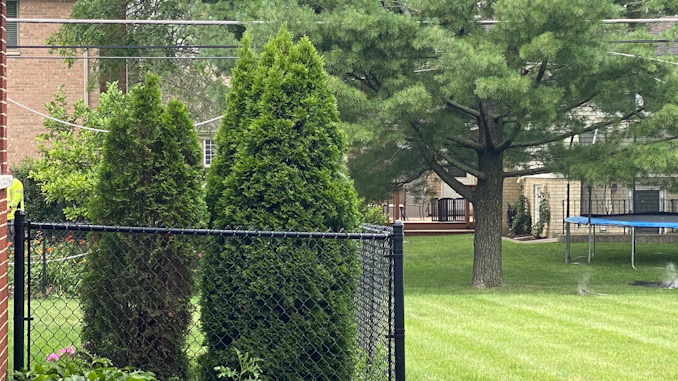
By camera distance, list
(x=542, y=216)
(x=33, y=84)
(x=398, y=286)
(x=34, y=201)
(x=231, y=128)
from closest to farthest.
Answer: (x=398, y=286) → (x=231, y=128) → (x=34, y=201) → (x=33, y=84) → (x=542, y=216)

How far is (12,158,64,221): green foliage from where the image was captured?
63.5 feet

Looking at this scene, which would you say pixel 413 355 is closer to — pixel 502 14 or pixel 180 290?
pixel 180 290

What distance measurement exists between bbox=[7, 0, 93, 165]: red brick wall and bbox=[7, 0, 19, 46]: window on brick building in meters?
0.12

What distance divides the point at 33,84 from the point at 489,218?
1180 centimetres

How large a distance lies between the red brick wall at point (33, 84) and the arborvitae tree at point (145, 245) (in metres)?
17.1

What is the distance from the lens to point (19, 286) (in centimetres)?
532

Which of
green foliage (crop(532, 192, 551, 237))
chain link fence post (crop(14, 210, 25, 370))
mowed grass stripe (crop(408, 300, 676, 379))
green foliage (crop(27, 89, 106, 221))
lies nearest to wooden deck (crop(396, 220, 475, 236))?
green foliage (crop(532, 192, 551, 237))

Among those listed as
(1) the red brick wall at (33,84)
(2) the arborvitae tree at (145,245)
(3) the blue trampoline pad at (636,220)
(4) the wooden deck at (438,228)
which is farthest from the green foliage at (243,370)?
(4) the wooden deck at (438,228)

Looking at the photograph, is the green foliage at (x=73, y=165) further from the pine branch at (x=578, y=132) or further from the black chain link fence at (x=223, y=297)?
the black chain link fence at (x=223, y=297)

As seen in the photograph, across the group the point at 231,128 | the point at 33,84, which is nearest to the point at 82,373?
the point at 231,128

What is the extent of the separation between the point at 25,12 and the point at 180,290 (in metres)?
17.8

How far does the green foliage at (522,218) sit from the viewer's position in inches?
1160

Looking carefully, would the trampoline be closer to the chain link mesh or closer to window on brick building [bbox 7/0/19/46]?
window on brick building [bbox 7/0/19/46]

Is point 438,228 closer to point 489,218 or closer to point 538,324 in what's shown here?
point 489,218
